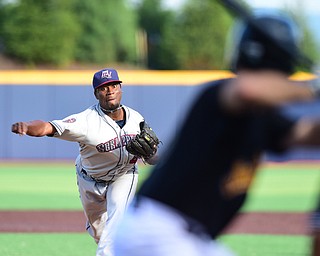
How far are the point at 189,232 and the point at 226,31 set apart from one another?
63626 millimetres

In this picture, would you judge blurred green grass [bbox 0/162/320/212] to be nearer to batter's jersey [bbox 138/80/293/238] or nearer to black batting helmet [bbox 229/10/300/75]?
batter's jersey [bbox 138/80/293/238]

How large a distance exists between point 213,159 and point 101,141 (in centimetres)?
498

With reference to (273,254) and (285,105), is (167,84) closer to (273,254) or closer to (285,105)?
(273,254)

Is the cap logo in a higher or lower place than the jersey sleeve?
higher

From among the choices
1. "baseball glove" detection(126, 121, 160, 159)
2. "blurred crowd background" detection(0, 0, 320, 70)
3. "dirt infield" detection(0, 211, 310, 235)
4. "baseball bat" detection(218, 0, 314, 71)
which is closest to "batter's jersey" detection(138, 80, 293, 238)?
"baseball bat" detection(218, 0, 314, 71)

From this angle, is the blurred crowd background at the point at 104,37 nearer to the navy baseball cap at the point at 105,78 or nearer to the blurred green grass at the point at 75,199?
the blurred green grass at the point at 75,199

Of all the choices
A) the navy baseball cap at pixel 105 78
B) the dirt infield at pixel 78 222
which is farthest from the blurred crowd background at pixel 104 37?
the navy baseball cap at pixel 105 78

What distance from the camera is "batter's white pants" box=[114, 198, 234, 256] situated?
14.6ft

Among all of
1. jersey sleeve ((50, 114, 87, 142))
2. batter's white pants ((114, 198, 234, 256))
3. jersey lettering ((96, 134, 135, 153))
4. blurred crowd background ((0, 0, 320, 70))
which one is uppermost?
batter's white pants ((114, 198, 234, 256))

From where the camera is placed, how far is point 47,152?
30.2 m

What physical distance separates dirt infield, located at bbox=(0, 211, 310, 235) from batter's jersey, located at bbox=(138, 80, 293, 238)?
26.2ft

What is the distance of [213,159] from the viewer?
4359mm

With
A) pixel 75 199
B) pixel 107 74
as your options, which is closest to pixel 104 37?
pixel 75 199

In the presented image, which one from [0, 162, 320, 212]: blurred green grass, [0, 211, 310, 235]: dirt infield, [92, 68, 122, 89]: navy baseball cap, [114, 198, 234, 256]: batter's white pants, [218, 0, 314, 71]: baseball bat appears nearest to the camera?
[218, 0, 314, 71]: baseball bat
